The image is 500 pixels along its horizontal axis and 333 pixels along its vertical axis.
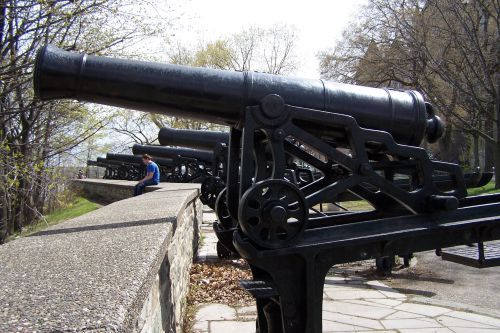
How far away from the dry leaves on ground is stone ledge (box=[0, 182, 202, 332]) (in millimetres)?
1541

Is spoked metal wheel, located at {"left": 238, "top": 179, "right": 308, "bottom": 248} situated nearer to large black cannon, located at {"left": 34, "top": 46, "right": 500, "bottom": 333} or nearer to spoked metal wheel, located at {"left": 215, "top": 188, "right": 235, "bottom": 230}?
large black cannon, located at {"left": 34, "top": 46, "right": 500, "bottom": 333}

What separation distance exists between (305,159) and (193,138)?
7.74 metres

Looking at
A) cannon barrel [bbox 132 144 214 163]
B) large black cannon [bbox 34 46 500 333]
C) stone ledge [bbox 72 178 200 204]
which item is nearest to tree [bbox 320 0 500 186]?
cannon barrel [bbox 132 144 214 163]

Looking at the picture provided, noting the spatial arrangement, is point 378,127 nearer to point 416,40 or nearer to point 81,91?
point 81,91

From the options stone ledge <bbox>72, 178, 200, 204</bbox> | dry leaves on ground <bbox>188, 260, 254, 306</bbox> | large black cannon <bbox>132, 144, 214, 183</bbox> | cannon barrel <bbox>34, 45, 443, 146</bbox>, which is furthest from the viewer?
stone ledge <bbox>72, 178, 200, 204</bbox>

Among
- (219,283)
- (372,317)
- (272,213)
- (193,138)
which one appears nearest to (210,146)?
(193,138)

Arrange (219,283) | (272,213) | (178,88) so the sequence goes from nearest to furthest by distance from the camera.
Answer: (272,213), (178,88), (219,283)

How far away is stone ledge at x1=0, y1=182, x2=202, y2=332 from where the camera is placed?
1642mm

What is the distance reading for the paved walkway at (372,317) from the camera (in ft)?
15.1

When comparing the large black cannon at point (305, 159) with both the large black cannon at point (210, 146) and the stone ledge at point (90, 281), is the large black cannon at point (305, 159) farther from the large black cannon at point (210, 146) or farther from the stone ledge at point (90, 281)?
the large black cannon at point (210, 146)

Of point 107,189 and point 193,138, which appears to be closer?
point 193,138

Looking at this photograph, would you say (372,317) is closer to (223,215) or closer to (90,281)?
(223,215)

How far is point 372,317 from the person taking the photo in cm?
493

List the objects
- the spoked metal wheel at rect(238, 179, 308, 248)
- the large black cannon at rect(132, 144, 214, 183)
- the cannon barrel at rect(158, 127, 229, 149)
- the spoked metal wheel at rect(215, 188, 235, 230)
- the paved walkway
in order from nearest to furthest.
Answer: the spoked metal wheel at rect(238, 179, 308, 248) < the spoked metal wheel at rect(215, 188, 235, 230) < the paved walkway < the cannon barrel at rect(158, 127, 229, 149) < the large black cannon at rect(132, 144, 214, 183)
